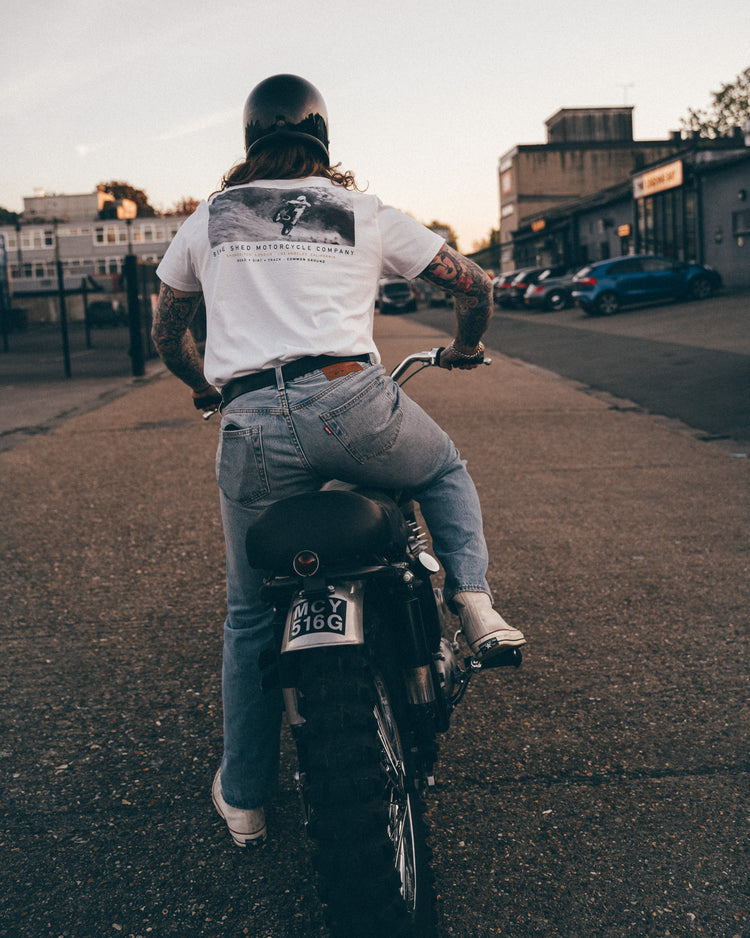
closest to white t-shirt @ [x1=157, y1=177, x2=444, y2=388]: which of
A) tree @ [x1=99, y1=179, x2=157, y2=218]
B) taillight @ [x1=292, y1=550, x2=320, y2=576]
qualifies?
taillight @ [x1=292, y1=550, x2=320, y2=576]

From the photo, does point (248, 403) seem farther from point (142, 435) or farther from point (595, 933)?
point (142, 435)

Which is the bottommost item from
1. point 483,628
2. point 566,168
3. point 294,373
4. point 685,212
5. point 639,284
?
point 483,628

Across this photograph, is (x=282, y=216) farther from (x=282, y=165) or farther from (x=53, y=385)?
(x=53, y=385)

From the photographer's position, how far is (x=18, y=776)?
118 inches

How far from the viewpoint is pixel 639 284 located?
30.7 meters

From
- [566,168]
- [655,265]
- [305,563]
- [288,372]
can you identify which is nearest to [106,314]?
[655,265]

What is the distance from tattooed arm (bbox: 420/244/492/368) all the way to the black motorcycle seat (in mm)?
809

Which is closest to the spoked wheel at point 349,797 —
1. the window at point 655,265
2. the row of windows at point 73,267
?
the window at point 655,265

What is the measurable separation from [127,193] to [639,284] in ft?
294

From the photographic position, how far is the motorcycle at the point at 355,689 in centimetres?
184

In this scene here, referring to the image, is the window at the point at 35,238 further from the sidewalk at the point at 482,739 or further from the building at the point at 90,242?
the sidewalk at the point at 482,739

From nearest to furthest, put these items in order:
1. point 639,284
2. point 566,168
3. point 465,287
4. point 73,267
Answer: point 465,287
point 639,284
point 566,168
point 73,267

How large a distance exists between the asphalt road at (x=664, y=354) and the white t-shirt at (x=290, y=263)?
730cm

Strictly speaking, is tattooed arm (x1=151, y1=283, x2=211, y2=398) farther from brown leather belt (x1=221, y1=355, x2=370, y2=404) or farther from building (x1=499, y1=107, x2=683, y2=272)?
building (x1=499, y1=107, x2=683, y2=272)
